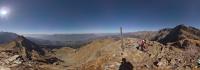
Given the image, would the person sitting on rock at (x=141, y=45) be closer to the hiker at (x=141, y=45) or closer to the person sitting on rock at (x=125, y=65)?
the hiker at (x=141, y=45)

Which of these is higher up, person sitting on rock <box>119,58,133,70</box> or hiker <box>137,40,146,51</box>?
hiker <box>137,40,146,51</box>

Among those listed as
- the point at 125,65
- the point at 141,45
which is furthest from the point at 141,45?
the point at 125,65

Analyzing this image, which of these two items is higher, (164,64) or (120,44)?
(120,44)

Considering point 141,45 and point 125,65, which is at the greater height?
point 141,45

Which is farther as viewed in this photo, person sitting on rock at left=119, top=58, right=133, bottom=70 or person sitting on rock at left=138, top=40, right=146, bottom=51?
person sitting on rock at left=138, top=40, right=146, bottom=51

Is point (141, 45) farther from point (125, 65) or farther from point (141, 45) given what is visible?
point (125, 65)

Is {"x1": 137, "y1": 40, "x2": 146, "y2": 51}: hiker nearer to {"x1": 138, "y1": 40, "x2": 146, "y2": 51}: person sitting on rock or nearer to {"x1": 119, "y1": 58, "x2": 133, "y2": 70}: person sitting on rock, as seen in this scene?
{"x1": 138, "y1": 40, "x2": 146, "y2": 51}: person sitting on rock

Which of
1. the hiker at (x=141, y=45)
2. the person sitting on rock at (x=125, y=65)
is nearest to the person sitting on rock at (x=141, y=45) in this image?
the hiker at (x=141, y=45)

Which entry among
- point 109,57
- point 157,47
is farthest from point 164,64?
point 109,57

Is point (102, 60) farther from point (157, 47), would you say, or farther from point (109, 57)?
point (157, 47)

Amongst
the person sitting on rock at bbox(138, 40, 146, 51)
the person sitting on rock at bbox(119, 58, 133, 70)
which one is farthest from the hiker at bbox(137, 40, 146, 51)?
the person sitting on rock at bbox(119, 58, 133, 70)

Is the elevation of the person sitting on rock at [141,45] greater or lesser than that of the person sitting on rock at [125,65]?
greater
